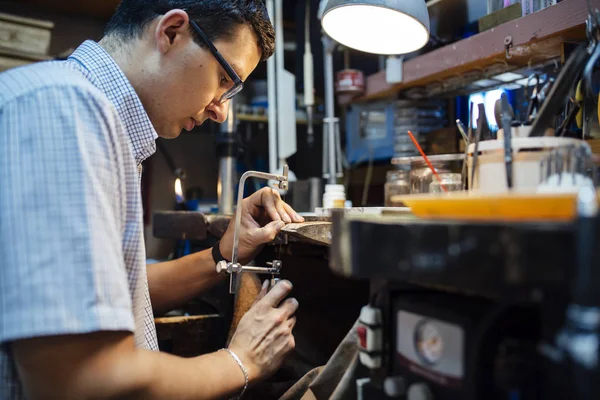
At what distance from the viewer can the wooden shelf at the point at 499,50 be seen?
51.9 inches

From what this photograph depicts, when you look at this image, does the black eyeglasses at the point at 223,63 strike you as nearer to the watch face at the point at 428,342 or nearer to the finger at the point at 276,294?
the finger at the point at 276,294

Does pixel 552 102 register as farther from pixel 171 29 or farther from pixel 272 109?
pixel 272 109

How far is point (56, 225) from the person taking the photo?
0.69 meters

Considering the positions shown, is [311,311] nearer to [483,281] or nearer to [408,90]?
[483,281]

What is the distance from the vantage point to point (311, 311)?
4.66 ft

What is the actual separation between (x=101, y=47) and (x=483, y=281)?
3.06ft

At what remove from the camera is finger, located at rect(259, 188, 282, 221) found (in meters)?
1.28

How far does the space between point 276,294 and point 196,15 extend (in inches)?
25.3

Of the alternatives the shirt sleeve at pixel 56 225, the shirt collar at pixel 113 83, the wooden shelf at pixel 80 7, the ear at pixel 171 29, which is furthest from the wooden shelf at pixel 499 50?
the wooden shelf at pixel 80 7

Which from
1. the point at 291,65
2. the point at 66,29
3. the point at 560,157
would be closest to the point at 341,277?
the point at 560,157

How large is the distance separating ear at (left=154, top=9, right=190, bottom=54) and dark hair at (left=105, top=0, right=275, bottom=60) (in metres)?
0.03

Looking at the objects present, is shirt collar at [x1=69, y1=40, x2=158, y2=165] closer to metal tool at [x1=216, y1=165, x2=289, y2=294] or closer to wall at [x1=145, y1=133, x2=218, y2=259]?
metal tool at [x1=216, y1=165, x2=289, y2=294]

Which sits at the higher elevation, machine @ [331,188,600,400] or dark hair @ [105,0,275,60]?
dark hair @ [105,0,275,60]

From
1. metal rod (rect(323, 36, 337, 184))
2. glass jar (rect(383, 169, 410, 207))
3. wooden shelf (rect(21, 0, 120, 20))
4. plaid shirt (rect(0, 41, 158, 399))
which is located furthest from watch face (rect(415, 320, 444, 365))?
wooden shelf (rect(21, 0, 120, 20))
